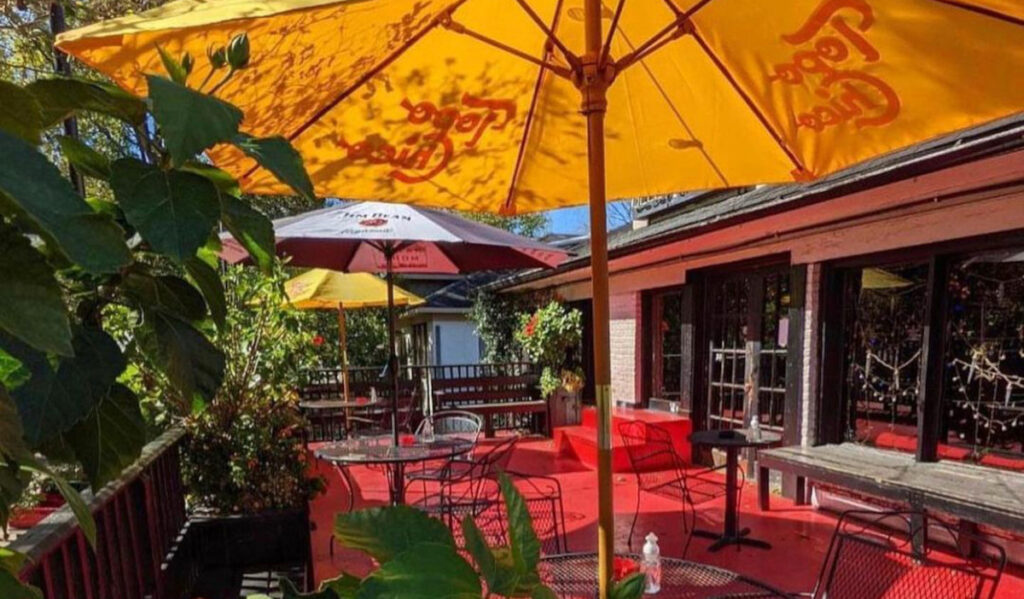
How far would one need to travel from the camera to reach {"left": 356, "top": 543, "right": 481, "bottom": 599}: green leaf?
1.87 feet

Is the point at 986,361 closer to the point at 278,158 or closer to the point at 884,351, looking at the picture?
the point at 884,351

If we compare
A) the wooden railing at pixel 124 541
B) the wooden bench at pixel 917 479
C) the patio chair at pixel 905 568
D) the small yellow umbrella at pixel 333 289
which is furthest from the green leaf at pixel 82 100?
the small yellow umbrella at pixel 333 289

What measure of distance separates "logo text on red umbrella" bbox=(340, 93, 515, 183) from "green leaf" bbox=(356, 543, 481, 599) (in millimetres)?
2031

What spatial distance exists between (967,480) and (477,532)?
4.70 meters

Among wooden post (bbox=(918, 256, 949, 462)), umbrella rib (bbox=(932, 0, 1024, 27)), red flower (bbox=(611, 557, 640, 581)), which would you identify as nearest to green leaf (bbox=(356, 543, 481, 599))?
red flower (bbox=(611, 557, 640, 581))

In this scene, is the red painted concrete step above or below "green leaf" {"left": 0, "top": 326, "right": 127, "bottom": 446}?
below

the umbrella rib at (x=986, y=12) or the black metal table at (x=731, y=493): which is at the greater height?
the umbrella rib at (x=986, y=12)

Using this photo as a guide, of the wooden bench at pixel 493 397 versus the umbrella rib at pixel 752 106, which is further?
the wooden bench at pixel 493 397

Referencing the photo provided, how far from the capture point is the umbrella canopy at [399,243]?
3.58 metres

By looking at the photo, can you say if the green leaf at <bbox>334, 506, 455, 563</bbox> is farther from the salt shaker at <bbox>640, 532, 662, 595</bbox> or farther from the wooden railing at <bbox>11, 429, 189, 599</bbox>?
the salt shaker at <bbox>640, 532, 662, 595</bbox>

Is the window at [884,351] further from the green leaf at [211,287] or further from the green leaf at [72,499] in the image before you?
the green leaf at [72,499]

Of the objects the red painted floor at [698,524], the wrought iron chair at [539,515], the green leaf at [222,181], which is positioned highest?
the green leaf at [222,181]

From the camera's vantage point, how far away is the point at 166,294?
0.84 metres

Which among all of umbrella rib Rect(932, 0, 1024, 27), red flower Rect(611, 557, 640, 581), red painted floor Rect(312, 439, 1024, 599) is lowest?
red painted floor Rect(312, 439, 1024, 599)
